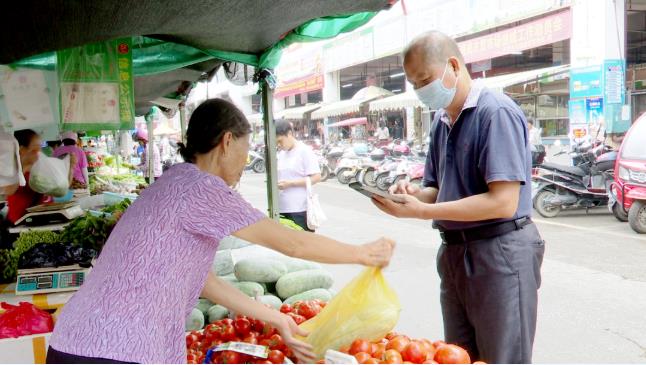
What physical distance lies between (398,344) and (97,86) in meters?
2.58

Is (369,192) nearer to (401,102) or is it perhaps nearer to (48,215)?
(48,215)

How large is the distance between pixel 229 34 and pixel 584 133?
1141cm

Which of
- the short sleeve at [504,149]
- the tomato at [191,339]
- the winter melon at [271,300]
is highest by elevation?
the short sleeve at [504,149]

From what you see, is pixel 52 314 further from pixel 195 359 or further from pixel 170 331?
pixel 170 331

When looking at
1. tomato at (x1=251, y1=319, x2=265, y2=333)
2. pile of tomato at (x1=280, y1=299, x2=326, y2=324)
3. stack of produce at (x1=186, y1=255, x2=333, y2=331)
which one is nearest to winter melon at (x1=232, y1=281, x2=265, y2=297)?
stack of produce at (x1=186, y1=255, x2=333, y2=331)

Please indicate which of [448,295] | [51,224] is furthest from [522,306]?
[51,224]

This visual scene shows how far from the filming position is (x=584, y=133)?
41.8ft

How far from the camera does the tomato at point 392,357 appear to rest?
6.20 ft

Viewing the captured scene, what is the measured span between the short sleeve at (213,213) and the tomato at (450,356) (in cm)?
79

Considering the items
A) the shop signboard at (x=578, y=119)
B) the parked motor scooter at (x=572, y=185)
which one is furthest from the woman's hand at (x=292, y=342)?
the shop signboard at (x=578, y=119)

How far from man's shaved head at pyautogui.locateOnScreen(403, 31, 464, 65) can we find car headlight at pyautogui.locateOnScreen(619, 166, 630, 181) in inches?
252

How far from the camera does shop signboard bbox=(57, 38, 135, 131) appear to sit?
341 cm

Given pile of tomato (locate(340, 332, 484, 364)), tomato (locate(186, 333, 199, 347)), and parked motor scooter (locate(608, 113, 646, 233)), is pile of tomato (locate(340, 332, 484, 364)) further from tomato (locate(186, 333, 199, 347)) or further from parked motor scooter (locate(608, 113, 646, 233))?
parked motor scooter (locate(608, 113, 646, 233))

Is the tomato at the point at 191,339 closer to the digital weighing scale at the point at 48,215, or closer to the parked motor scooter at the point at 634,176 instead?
the digital weighing scale at the point at 48,215
